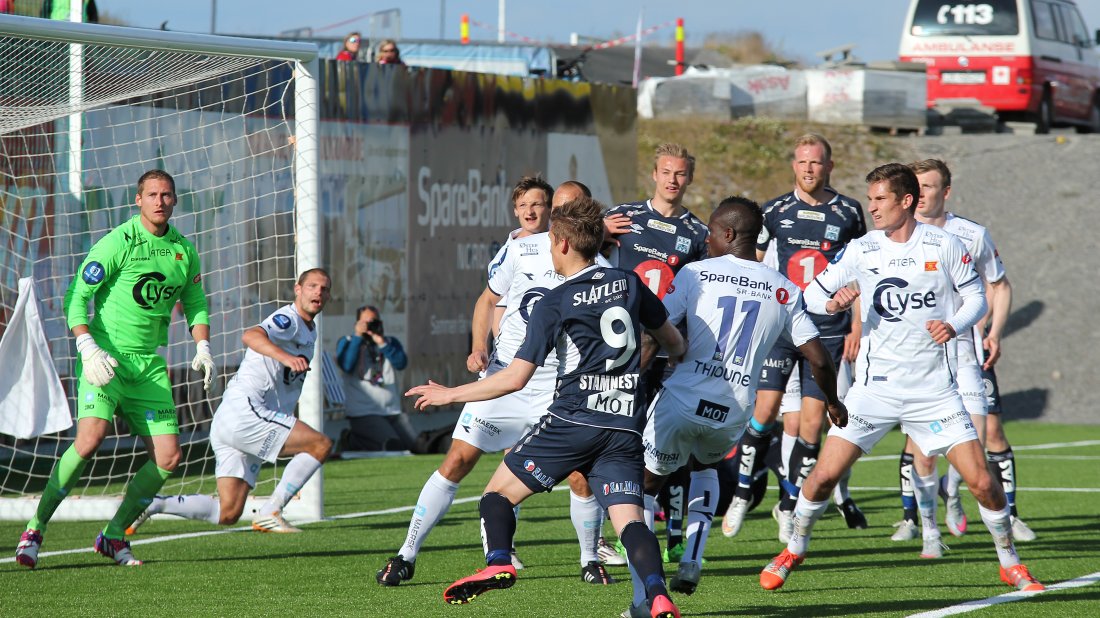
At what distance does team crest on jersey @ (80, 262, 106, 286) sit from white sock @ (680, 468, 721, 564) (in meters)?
3.68

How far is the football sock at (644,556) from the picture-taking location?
5.92 metres

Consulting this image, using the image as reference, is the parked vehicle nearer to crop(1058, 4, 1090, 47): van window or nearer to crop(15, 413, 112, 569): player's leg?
crop(1058, 4, 1090, 47): van window

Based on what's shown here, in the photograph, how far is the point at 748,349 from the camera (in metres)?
7.03

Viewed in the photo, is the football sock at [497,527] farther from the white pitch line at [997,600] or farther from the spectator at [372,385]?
the spectator at [372,385]

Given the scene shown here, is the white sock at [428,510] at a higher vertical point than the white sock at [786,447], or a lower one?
higher

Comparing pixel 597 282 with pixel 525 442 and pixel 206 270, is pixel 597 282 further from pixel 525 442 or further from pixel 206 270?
pixel 206 270

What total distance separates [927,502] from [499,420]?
3010 millimetres

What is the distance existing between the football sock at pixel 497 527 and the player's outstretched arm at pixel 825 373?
5.80 feet

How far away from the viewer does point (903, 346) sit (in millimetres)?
7707

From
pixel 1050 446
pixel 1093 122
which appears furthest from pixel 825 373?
pixel 1093 122

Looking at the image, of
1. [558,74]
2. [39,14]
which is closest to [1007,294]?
[39,14]

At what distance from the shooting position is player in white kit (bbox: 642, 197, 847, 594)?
6980 mm

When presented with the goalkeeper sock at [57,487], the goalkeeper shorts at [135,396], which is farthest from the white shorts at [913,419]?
the goalkeeper sock at [57,487]

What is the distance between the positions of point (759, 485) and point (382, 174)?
7858mm
